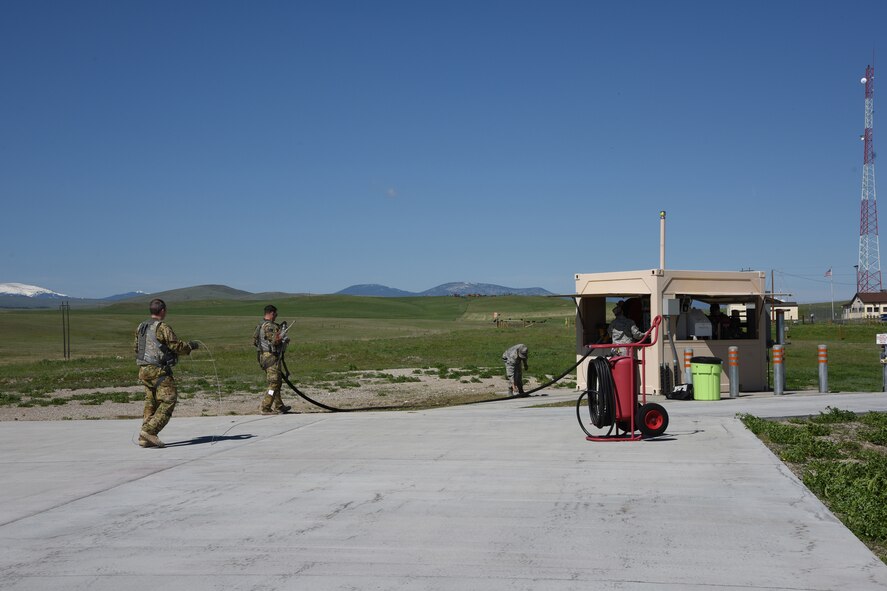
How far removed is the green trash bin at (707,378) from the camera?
60.2 ft

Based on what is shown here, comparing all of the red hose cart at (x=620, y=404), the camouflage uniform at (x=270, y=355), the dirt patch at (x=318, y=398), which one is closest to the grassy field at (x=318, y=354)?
the dirt patch at (x=318, y=398)

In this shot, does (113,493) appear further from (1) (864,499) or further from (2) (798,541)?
(1) (864,499)

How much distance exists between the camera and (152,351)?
37.6ft

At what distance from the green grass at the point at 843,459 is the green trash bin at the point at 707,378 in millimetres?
3800

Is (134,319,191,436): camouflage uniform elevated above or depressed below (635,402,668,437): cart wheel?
above

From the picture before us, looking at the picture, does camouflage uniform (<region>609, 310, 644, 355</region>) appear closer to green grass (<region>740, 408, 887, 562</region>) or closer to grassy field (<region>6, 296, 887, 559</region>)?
grassy field (<region>6, 296, 887, 559</region>)

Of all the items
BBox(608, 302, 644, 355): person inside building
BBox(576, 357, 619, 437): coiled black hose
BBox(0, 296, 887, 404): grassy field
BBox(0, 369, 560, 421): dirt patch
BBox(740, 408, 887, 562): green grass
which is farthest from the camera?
BBox(0, 296, 887, 404): grassy field

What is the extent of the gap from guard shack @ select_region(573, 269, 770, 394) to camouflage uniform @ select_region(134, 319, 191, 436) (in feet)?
34.5

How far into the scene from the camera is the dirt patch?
18.3 meters

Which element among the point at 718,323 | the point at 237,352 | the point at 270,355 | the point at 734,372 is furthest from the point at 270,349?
the point at 237,352

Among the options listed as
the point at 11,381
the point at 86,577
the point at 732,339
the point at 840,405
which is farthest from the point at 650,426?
the point at 11,381

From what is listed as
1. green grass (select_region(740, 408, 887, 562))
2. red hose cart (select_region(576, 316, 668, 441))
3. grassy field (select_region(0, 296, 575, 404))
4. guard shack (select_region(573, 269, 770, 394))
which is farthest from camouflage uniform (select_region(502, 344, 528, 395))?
red hose cart (select_region(576, 316, 668, 441))

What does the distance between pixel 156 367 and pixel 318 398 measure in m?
9.85

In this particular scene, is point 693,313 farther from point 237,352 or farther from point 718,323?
point 237,352
